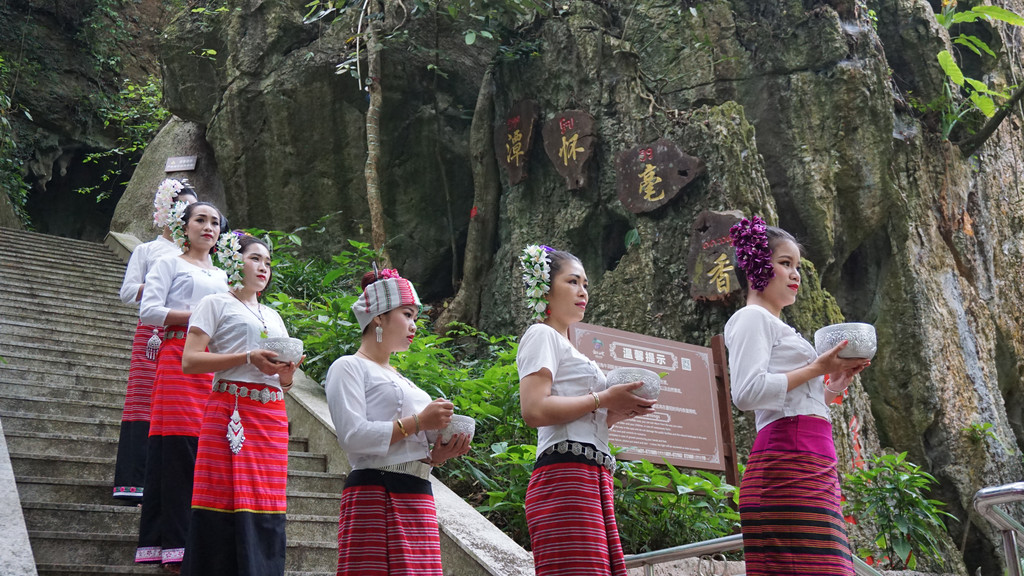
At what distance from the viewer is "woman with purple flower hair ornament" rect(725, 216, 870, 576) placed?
2596mm

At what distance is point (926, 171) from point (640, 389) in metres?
8.75

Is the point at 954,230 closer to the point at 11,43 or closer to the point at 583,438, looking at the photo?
the point at 583,438

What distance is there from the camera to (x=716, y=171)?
7684 millimetres

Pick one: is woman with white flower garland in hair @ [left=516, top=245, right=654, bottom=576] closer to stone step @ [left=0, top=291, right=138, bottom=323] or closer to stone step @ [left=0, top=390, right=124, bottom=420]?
stone step @ [left=0, top=390, right=124, bottom=420]

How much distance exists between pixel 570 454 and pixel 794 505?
672 millimetres

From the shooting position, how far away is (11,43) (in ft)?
50.6

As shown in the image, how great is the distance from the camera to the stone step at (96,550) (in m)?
3.79

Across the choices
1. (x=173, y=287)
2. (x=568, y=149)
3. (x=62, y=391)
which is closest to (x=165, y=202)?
(x=173, y=287)

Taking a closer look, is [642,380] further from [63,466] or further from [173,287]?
[63,466]

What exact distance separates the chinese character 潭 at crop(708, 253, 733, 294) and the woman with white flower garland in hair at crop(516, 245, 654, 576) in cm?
454

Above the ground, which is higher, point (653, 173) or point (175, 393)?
point (653, 173)

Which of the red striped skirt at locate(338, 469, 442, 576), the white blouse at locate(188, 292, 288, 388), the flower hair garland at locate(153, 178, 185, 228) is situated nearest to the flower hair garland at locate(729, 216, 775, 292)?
the red striped skirt at locate(338, 469, 442, 576)

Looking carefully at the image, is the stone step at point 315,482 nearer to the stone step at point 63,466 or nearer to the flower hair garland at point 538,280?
the stone step at point 63,466

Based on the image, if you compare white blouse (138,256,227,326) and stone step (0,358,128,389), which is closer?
white blouse (138,256,227,326)
